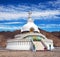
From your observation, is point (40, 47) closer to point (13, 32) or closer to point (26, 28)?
point (26, 28)

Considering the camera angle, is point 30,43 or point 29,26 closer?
point 30,43

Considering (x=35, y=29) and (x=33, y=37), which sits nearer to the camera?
(x=33, y=37)

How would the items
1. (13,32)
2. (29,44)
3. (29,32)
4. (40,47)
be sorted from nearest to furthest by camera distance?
(40,47) → (29,44) → (29,32) → (13,32)

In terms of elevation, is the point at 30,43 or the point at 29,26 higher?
the point at 29,26

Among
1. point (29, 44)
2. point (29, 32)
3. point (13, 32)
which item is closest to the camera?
point (29, 44)

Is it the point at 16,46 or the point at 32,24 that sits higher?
the point at 32,24

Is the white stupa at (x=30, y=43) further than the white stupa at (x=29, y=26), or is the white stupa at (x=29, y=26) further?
the white stupa at (x=29, y=26)

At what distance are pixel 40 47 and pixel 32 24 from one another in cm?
1065

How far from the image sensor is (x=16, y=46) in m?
44.1

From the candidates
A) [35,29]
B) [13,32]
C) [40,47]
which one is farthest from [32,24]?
[13,32]

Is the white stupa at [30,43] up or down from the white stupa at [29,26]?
down

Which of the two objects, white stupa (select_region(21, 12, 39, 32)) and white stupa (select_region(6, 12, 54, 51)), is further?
white stupa (select_region(21, 12, 39, 32))

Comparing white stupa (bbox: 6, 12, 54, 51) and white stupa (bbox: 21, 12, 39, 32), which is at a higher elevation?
white stupa (bbox: 21, 12, 39, 32)

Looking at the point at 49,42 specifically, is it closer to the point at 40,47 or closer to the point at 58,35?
the point at 40,47
